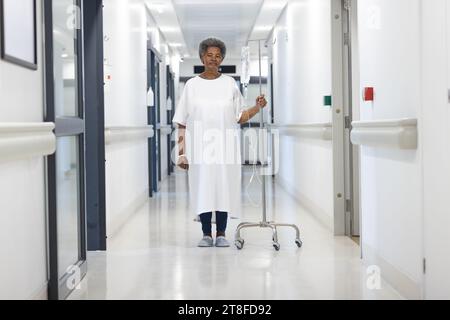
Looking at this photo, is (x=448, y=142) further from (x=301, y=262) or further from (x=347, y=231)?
(x=347, y=231)

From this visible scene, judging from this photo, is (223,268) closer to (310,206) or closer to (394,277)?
(394,277)

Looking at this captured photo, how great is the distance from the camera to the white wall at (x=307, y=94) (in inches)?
233

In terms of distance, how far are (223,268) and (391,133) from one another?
1.55 meters

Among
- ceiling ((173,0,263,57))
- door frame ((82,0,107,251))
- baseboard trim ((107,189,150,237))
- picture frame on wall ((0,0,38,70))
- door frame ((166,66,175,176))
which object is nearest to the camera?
picture frame on wall ((0,0,38,70))

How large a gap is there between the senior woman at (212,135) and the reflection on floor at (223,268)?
0.41 metres

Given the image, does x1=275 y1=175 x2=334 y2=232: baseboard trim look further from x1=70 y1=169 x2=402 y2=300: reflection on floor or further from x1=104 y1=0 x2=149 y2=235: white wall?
x1=104 y1=0 x2=149 y2=235: white wall

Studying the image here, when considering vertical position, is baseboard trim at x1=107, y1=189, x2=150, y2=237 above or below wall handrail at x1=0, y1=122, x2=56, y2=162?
below

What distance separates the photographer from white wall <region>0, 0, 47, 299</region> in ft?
8.59

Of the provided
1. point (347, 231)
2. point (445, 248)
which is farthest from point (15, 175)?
point (347, 231)

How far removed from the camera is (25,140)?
2.67 meters

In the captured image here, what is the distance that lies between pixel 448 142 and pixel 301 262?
1.91 meters

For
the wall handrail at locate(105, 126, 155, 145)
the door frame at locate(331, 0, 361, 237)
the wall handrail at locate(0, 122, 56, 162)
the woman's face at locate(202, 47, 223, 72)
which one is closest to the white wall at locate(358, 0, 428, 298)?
the door frame at locate(331, 0, 361, 237)

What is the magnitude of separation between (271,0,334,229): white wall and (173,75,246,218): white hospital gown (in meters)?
1.15

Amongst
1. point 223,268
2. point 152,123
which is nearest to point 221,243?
point 223,268
